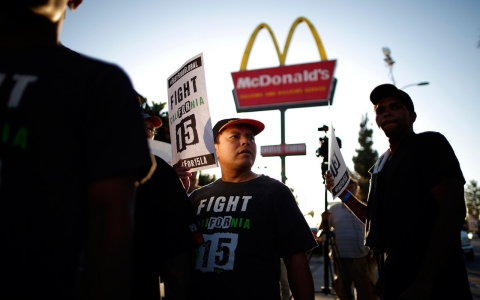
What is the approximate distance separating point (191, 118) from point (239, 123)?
440 millimetres

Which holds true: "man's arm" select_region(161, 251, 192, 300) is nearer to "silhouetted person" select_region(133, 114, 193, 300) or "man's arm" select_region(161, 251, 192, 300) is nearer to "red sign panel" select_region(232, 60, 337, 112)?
"silhouetted person" select_region(133, 114, 193, 300)

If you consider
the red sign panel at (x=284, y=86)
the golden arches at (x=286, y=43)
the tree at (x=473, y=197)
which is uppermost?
the golden arches at (x=286, y=43)

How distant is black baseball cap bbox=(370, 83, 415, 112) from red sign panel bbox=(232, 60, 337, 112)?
14710mm

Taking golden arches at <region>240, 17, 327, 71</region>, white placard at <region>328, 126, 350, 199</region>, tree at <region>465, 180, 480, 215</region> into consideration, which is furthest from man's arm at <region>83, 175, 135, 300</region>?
tree at <region>465, 180, 480, 215</region>

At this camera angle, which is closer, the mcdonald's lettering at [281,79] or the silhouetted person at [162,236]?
the silhouetted person at [162,236]

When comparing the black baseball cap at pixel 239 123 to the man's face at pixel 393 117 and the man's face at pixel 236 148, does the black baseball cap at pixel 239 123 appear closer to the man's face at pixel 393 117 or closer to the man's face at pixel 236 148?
the man's face at pixel 236 148

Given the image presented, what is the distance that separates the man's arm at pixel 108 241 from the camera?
0.84 metres

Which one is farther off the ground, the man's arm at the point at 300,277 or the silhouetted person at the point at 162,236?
the silhouetted person at the point at 162,236

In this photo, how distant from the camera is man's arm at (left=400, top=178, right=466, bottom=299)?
1947 mm

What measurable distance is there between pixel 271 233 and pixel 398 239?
0.74 m

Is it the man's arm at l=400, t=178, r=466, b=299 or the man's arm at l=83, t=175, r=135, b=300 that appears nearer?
the man's arm at l=83, t=175, r=135, b=300

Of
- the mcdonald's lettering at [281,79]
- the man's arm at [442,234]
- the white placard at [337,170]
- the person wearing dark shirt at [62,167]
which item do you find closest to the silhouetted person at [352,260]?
the white placard at [337,170]

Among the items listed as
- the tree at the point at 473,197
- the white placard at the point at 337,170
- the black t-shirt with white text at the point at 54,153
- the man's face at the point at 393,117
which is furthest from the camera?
the tree at the point at 473,197

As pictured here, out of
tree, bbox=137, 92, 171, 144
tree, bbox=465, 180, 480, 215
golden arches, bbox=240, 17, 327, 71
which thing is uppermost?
golden arches, bbox=240, 17, 327, 71
